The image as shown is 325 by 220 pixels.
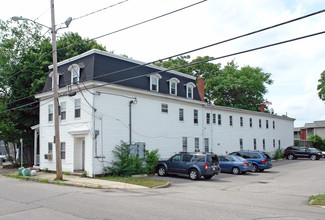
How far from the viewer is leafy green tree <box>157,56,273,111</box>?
1880 inches

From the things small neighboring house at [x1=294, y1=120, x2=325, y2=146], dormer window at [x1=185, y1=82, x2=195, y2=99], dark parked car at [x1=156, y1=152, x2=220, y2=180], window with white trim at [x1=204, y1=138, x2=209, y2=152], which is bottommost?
dark parked car at [x1=156, y1=152, x2=220, y2=180]

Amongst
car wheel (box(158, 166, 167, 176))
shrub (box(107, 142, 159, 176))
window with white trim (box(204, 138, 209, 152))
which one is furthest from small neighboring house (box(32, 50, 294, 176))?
car wheel (box(158, 166, 167, 176))

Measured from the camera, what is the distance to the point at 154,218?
7.59m

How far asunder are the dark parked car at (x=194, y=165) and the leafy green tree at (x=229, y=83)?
28.9m

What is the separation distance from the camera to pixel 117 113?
20.8 meters

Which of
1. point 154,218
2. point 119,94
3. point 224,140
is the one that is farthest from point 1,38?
point 154,218

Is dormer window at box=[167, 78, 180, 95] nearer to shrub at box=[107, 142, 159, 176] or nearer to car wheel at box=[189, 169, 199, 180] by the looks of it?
shrub at box=[107, 142, 159, 176]

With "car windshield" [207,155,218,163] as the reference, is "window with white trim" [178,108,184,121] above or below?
above

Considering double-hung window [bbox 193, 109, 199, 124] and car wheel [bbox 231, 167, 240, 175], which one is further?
double-hung window [bbox 193, 109, 199, 124]

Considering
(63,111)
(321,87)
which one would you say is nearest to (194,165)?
(63,111)

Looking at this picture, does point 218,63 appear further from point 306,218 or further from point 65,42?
point 306,218

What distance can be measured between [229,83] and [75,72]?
31231 mm

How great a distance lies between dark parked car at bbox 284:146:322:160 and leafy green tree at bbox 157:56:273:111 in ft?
35.2

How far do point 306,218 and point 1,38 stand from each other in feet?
117
